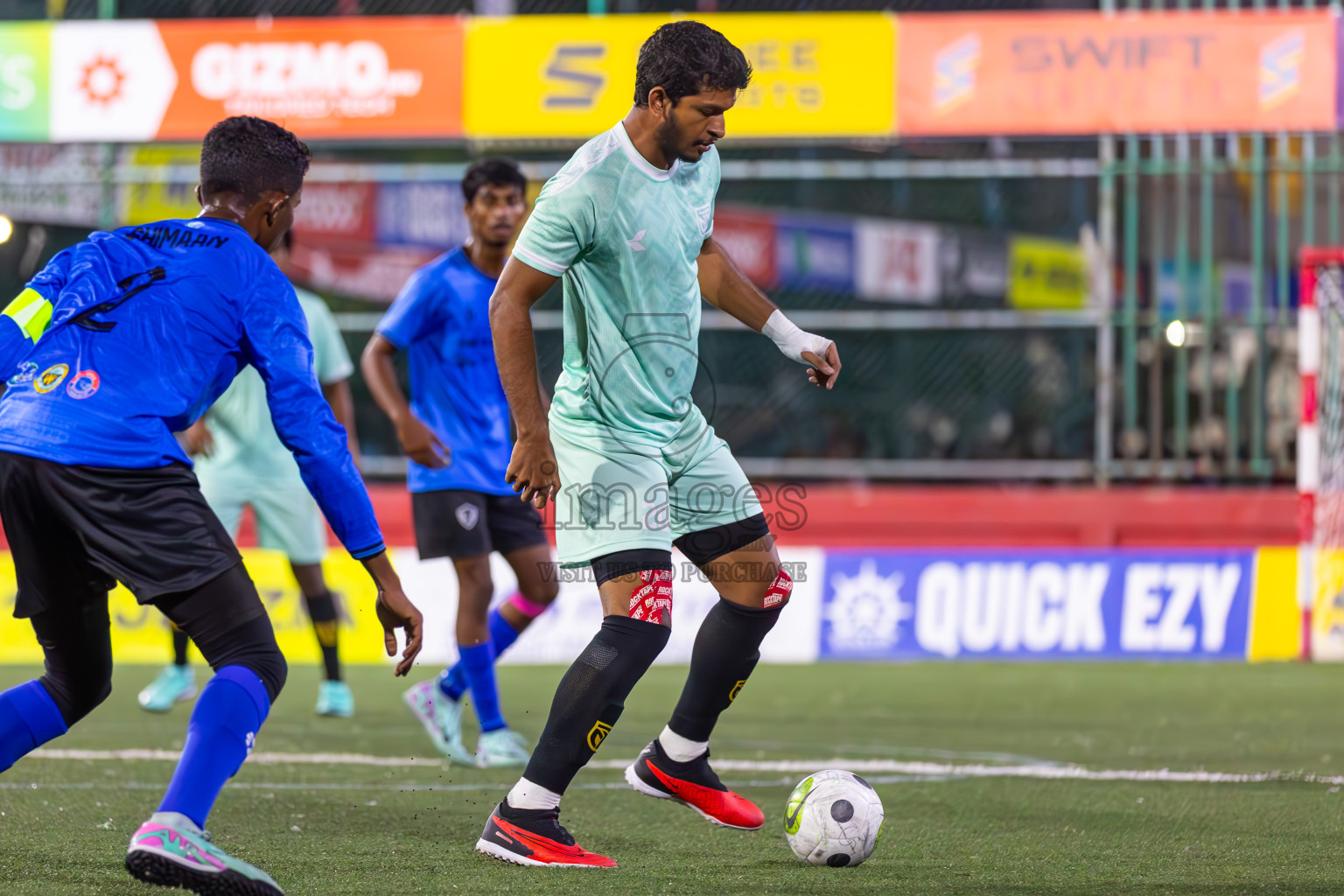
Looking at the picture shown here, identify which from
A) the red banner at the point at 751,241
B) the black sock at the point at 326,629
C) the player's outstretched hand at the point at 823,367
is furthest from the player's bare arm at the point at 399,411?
the red banner at the point at 751,241

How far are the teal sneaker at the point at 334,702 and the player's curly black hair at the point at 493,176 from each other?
2474mm

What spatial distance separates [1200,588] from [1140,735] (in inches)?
146

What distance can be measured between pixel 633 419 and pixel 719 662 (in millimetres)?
761

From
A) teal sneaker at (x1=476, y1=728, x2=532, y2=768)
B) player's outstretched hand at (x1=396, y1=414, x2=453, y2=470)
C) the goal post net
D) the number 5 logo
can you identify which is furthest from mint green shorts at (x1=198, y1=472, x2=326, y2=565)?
the goal post net

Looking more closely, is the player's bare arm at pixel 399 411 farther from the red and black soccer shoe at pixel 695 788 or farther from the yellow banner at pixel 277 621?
the yellow banner at pixel 277 621

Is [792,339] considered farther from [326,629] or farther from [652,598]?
[326,629]

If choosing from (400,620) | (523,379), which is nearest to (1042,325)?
(523,379)

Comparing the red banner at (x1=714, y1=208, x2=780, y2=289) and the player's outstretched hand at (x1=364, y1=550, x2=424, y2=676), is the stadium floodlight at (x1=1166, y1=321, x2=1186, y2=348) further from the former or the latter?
the player's outstretched hand at (x1=364, y1=550, x2=424, y2=676)

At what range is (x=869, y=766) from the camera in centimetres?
596

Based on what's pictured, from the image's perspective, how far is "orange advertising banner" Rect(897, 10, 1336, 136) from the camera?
11.7 m

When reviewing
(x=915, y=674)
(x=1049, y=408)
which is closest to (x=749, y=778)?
(x=915, y=674)

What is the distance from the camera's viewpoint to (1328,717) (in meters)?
7.48

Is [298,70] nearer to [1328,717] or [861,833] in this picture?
[1328,717]

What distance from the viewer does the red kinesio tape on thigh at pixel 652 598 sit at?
4055 mm
